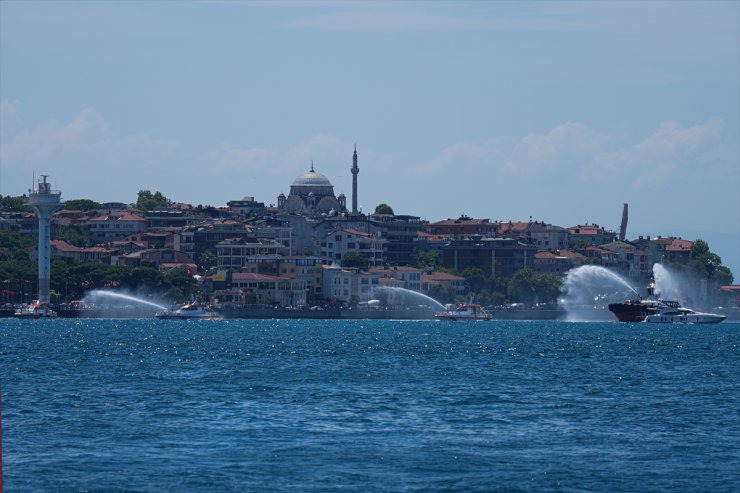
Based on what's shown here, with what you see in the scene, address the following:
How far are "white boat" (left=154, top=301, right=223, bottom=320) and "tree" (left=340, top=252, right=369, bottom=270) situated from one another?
32416 mm

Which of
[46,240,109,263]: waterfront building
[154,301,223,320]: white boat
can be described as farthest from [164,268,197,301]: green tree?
[46,240,109,263]: waterfront building

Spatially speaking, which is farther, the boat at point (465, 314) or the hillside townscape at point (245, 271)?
the hillside townscape at point (245, 271)

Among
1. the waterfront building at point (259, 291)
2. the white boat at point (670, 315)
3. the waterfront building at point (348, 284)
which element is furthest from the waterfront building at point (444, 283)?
the white boat at point (670, 315)

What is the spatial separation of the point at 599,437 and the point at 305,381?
17968 mm

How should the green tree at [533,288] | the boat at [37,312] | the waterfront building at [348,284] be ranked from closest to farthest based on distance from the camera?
1. the boat at [37,312]
2. the waterfront building at [348,284]
3. the green tree at [533,288]

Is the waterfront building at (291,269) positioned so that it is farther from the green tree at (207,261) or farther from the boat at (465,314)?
the boat at (465,314)

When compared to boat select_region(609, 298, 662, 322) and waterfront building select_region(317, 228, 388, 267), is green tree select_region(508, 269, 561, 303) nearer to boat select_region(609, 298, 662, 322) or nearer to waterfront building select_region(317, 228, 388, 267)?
waterfront building select_region(317, 228, 388, 267)

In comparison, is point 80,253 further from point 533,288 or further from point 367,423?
point 367,423

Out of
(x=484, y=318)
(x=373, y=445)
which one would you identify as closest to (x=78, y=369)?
(x=373, y=445)

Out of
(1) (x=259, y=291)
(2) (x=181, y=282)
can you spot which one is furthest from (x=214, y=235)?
(2) (x=181, y=282)

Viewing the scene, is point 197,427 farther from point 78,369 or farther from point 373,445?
point 78,369

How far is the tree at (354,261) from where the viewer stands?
186750mm

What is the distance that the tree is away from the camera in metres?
187

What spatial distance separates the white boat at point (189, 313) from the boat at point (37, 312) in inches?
411
